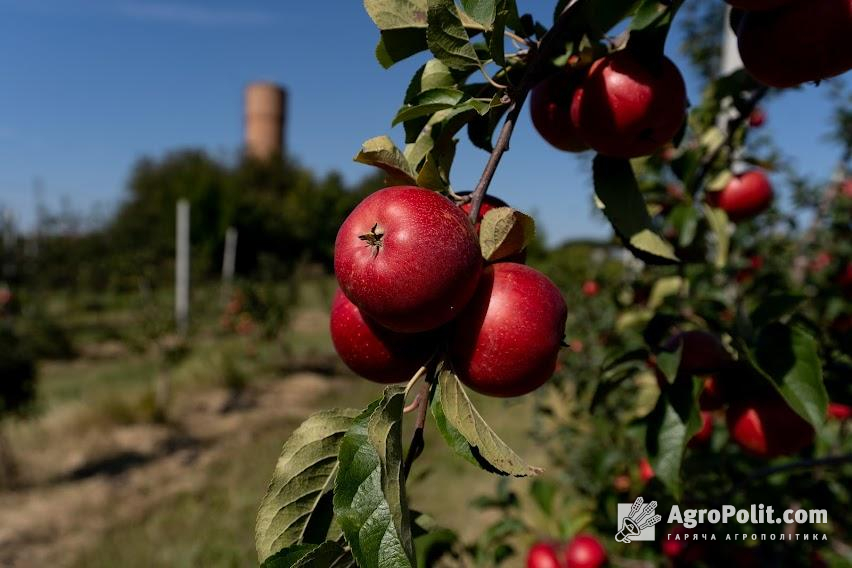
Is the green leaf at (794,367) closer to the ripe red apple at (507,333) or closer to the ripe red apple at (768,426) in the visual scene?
the ripe red apple at (768,426)

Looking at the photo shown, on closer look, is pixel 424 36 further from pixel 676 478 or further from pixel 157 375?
pixel 157 375

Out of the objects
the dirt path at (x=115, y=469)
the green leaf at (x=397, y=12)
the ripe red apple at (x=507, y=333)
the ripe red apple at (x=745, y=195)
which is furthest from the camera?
the dirt path at (x=115, y=469)

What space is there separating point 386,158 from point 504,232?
117 mm

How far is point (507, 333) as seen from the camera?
495 mm

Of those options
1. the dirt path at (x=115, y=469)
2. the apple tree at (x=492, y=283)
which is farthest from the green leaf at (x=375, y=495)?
the dirt path at (x=115, y=469)

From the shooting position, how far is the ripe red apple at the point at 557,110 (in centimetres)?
69

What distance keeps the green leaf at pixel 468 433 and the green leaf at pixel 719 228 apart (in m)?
0.78

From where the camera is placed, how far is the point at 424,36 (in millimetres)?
640

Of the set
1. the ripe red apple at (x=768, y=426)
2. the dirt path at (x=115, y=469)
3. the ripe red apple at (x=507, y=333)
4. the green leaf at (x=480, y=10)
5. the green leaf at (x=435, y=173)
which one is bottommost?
the dirt path at (x=115, y=469)

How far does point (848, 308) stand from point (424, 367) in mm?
2201

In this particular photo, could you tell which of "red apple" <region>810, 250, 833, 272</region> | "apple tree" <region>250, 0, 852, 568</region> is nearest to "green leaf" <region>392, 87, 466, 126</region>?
"apple tree" <region>250, 0, 852, 568</region>

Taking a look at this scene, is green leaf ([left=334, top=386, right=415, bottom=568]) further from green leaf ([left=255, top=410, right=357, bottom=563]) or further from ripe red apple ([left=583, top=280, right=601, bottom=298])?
ripe red apple ([left=583, top=280, right=601, bottom=298])

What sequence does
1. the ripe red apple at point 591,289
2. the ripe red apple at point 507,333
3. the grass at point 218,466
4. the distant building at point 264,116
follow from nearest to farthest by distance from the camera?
the ripe red apple at point 507,333 < the grass at point 218,466 < the ripe red apple at point 591,289 < the distant building at point 264,116

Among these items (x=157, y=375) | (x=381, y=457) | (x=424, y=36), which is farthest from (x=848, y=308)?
(x=157, y=375)
